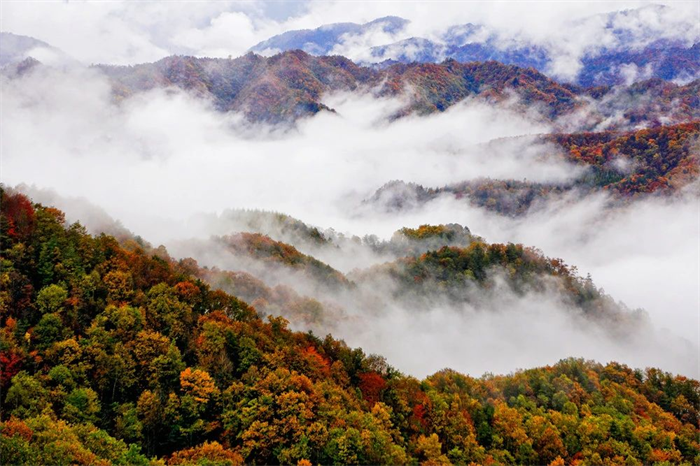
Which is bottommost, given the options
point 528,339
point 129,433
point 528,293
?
point 129,433

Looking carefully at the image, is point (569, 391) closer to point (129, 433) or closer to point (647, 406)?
point (647, 406)

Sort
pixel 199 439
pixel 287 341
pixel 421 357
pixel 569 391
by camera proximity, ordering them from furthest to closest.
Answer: pixel 421 357 → pixel 569 391 → pixel 287 341 → pixel 199 439

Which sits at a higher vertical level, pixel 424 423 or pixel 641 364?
pixel 641 364

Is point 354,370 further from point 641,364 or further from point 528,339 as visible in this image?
point 641,364

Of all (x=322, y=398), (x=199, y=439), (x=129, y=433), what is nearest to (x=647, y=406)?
(x=322, y=398)

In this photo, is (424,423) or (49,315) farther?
(424,423)

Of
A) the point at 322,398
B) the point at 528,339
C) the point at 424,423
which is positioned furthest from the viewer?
the point at 528,339
